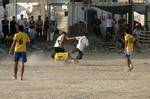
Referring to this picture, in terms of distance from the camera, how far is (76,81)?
18.7 meters

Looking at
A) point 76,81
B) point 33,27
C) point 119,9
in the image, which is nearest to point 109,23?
point 119,9

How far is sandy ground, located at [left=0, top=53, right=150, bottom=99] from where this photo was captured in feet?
50.6

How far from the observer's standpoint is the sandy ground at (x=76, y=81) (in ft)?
50.6

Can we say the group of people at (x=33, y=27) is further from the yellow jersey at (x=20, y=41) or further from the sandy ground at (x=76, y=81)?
the yellow jersey at (x=20, y=41)

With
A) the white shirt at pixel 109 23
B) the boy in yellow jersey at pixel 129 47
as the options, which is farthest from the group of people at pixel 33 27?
the boy in yellow jersey at pixel 129 47

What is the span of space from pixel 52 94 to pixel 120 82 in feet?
11.5

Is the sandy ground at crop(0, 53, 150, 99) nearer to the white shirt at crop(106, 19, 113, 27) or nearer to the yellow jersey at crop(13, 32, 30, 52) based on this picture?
the yellow jersey at crop(13, 32, 30, 52)

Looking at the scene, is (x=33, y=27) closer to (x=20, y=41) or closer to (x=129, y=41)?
(x=129, y=41)

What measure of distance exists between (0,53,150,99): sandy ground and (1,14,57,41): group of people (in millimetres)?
10946

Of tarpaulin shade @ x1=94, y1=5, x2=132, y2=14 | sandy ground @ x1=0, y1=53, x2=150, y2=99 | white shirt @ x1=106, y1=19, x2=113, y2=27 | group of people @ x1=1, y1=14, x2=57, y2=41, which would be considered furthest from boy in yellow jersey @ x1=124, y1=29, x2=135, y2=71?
tarpaulin shade @ x1=94, y1=5, x2=132, y2=14

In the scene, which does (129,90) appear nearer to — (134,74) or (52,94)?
(52,94)

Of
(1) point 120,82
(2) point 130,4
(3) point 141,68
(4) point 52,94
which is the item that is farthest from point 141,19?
(4) point 52,94

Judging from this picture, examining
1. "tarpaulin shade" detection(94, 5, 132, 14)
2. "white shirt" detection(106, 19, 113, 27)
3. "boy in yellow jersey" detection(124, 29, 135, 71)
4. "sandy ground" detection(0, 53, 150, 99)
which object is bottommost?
→ "sandy ground" detection(0, 53, 150, 99)

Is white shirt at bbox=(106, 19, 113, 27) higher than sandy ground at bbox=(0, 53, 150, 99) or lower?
higher
